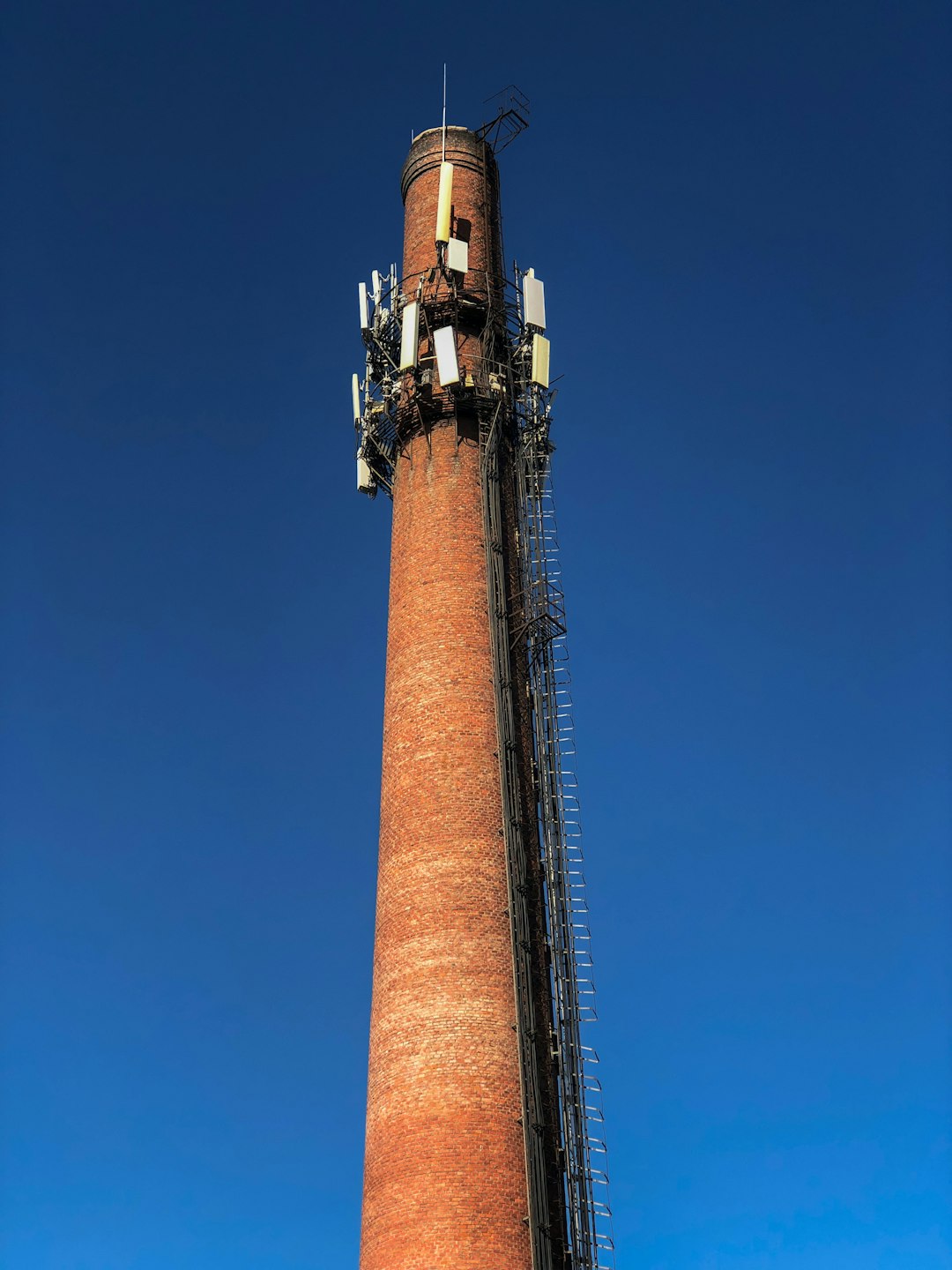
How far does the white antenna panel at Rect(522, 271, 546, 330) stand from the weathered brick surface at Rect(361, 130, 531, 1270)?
4.08 metres

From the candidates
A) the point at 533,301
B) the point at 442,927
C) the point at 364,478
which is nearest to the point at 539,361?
the point at 533,301

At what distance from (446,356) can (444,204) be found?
14.2 ft

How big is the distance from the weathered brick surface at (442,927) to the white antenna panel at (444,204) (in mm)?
4959

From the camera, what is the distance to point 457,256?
34094 millimetres

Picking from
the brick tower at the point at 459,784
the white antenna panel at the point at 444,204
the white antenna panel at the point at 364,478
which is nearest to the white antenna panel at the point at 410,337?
the brick tower at the point at 459,784

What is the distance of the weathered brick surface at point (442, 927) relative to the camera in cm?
2455

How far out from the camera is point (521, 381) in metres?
34.9

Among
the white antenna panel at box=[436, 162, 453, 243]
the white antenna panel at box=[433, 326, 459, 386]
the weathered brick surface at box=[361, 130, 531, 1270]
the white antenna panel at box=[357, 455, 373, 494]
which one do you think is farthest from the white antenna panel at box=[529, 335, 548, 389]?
the white antenna panel at box=[357, 455, 373, 494]

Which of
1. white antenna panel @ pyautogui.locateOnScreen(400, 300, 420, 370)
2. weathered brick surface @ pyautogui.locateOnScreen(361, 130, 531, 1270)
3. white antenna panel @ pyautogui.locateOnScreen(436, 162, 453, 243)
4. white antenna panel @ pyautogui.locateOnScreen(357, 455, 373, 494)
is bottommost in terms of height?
weathered brick surface @ pyautogui.locateOnScreen(361, 130, 531, 1270)

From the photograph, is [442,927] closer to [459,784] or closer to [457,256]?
[459,784]

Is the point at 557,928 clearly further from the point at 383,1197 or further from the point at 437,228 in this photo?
the point at 437,228

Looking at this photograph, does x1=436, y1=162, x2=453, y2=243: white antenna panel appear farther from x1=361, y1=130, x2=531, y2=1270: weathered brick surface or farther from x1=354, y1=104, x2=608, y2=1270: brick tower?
x1=361, y1=130, x2=531, y2=1270: weathered brick surface

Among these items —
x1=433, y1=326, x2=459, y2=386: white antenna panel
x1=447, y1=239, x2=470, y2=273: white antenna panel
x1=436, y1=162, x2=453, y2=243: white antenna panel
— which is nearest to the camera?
x1=433, y1=326, x2=459, y2=386: white antenna panel

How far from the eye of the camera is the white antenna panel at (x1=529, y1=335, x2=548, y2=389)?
113 ft
